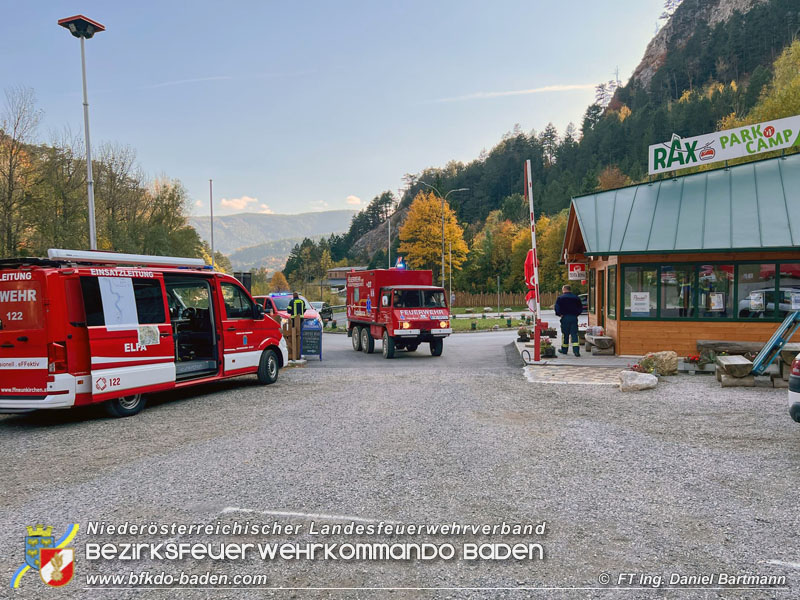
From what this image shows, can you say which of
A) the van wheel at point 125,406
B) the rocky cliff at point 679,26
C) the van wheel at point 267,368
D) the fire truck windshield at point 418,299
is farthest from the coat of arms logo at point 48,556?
the rocky cliff at point 679,26

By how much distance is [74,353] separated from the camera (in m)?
7.95

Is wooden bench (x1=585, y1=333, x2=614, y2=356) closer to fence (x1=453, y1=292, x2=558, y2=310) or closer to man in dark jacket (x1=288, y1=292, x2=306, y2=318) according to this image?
man in dark jacket (x1=288, y1=292, x2=306, y2=318)

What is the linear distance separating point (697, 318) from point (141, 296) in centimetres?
1265

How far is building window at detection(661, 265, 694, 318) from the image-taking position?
14.0 meters

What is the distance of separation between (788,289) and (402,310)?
9.87 metres

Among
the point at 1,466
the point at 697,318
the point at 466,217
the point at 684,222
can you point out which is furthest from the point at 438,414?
the point at 466,217

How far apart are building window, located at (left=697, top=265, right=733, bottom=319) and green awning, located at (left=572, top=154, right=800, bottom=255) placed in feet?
2.61

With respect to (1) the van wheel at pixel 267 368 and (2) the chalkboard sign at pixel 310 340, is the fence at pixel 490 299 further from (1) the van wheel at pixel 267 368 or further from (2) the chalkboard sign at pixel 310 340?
(1) the van wheel at pixel 267 368

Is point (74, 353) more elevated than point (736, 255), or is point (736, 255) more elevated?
point (736, 255)

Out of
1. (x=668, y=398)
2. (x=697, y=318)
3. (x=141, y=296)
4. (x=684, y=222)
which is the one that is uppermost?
(x=684, y=222)

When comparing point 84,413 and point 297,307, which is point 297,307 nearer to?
point 297,307

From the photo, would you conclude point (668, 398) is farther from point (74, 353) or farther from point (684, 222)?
point (74, 353)

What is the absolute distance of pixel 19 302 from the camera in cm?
788

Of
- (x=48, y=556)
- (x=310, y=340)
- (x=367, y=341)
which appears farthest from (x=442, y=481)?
(x=367, y=341)
